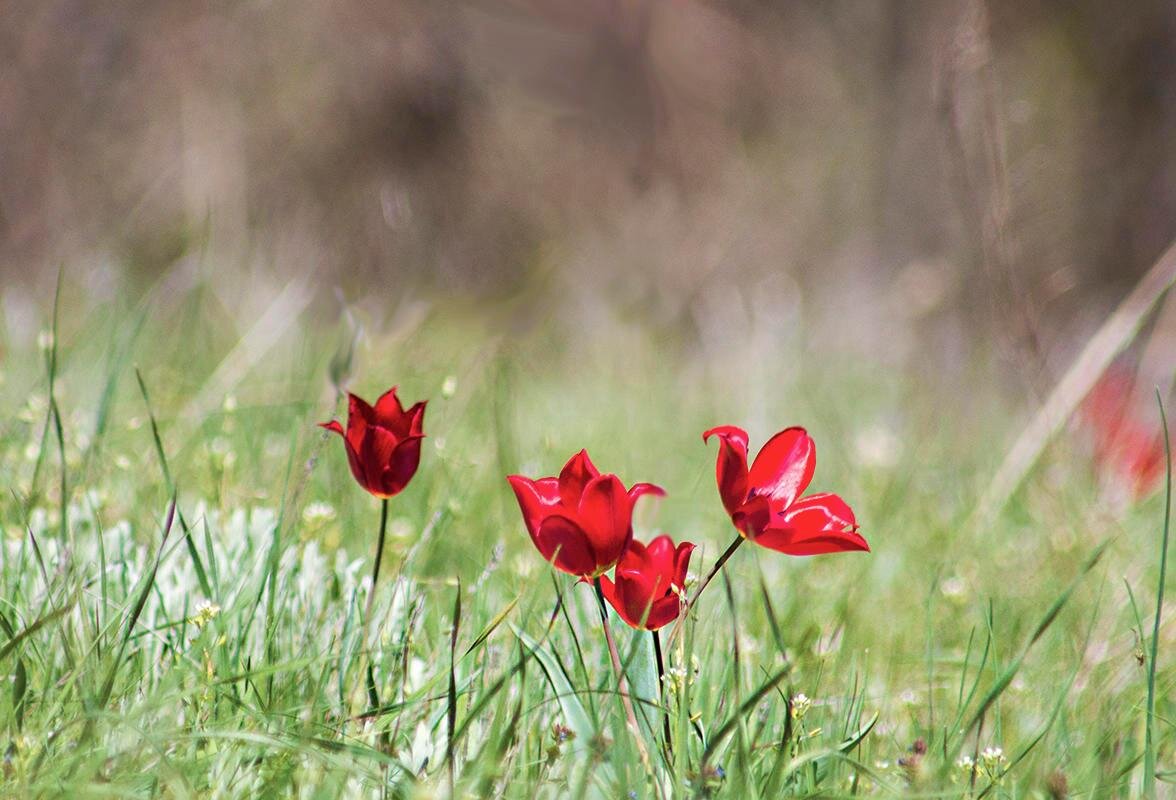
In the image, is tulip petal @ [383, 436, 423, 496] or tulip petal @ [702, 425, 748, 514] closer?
tulip petal @ [702, 425, 748, 514]

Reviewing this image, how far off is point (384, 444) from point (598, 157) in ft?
22.2

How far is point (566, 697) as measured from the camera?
978 mm

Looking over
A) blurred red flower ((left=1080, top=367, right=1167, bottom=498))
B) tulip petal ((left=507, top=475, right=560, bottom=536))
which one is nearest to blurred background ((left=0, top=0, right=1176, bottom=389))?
blurred red flower ((left=1080, top=367, right=1167, bottom=498))

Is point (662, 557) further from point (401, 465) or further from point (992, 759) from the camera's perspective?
point (992, 759)

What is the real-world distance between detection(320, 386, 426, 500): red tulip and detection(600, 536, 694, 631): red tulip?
0.24 meters

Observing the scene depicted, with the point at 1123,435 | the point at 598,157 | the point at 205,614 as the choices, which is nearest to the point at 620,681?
the point at 205,614

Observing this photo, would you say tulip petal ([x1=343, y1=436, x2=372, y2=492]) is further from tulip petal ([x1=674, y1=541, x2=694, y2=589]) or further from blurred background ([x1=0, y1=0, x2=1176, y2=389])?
blurred background ([x1=0, y1=0, x2=1176, y2=389])

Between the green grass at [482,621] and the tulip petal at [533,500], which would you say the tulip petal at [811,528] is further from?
the tulip petal at [533,500]

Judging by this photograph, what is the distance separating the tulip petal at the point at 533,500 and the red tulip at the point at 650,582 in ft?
0.27

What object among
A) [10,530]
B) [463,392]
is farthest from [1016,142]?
[10,530]

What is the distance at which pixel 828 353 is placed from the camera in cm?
454

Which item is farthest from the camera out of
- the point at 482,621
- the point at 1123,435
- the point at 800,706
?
the point at 1123,435

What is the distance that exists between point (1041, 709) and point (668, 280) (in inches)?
189

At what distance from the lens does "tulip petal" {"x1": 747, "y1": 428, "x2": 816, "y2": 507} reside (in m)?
1.00
